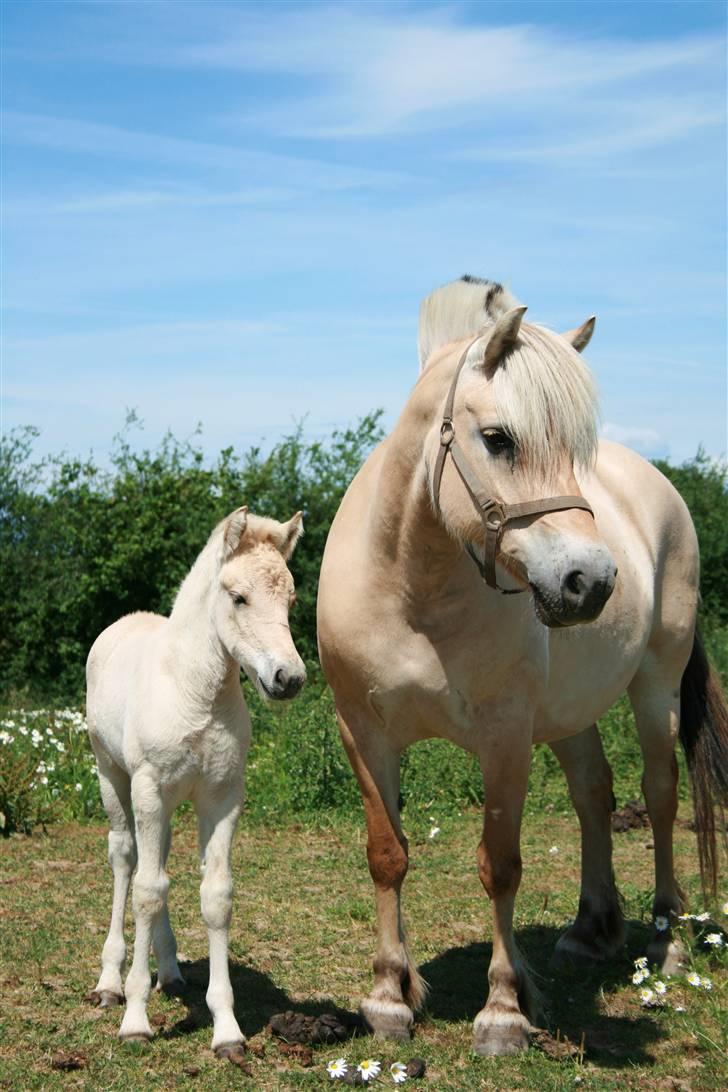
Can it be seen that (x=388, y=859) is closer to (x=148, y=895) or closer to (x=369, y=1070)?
(x=369, y=1070)

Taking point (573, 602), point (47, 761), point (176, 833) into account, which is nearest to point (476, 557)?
point (573, 602)

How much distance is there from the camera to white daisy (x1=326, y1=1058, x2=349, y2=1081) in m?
3.82

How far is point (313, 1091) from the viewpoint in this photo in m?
3.78

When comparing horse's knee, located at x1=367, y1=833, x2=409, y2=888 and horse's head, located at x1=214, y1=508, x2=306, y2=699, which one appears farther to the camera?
horse's knee, located at x1=367, y1=833, x2=409, y2=888

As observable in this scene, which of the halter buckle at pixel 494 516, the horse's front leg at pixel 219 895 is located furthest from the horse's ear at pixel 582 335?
the horse's front leg at pixel 219 895

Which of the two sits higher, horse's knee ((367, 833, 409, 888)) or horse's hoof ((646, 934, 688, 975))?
horse's knee ((367, 833, 409, 888))

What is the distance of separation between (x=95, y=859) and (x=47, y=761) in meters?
1.79

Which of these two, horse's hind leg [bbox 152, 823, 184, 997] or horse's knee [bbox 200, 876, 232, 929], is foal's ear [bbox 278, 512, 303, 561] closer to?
horse's knee [bbox 200, 876, 232, 929]

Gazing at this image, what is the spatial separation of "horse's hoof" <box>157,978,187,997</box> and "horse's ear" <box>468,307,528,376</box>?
9.04ft

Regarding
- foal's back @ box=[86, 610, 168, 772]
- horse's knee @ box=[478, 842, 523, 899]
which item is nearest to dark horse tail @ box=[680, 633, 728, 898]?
horse's knee @ box=[478, 842, 523, 899]

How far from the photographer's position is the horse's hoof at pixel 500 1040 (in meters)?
4.11

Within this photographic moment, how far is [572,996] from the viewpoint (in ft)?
16.2

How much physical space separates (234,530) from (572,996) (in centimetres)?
253

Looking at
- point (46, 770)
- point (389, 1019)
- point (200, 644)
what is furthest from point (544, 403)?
point (46, 770)
